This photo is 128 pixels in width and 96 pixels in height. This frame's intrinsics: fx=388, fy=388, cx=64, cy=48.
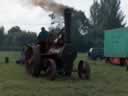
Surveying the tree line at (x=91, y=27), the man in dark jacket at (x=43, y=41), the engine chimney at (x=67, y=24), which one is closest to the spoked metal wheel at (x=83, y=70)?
the engine chimney at (x=67, y=24)

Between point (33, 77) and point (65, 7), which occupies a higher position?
point (65, 7)

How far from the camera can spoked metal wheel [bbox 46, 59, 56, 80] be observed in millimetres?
16805

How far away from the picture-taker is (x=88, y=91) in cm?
1257

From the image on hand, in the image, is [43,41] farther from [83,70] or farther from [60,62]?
[83,70]

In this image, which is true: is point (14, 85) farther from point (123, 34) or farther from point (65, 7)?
point (123, 34)

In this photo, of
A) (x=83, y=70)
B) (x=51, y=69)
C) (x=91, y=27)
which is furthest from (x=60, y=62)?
(x=91, y=27)

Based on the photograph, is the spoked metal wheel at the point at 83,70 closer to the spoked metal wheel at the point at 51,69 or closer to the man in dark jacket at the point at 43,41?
the spoked metal wheel at the point at 51,69

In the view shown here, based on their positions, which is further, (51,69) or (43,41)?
(43,41)

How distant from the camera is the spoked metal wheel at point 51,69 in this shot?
16805 millimetres

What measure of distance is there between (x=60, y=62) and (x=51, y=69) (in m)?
0.72

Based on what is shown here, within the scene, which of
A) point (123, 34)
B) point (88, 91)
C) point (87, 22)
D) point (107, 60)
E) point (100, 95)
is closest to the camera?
point (100, 95)

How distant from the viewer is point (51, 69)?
17047mm

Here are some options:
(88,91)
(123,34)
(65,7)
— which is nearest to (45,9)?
(65,7)

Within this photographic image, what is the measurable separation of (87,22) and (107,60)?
5692 centimetres
